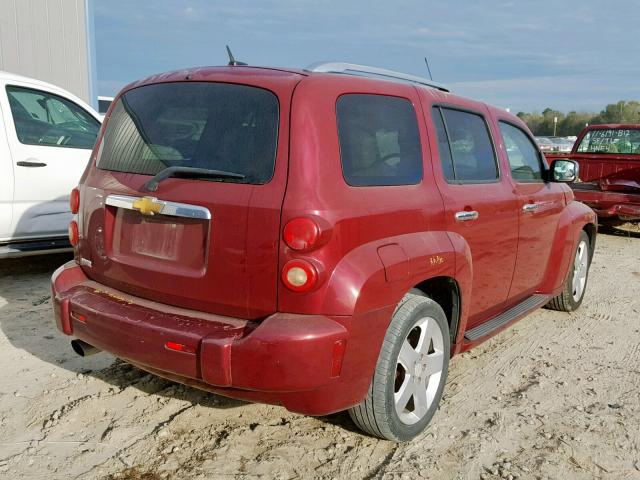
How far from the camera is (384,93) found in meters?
3.07

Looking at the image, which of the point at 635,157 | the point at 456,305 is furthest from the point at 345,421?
the point at 635,157

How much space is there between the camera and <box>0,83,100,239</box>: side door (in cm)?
546

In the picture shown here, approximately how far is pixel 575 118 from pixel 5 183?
62167 mm

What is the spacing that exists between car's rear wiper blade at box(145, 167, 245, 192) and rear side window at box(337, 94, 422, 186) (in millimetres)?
521

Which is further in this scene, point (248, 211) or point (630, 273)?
point (630, 273)

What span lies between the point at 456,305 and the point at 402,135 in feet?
3.29

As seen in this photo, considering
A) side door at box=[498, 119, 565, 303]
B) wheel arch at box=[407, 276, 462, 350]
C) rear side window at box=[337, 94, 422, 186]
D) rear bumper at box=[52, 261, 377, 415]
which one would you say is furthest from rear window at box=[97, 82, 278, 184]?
side door at box=[498, 119, 565, 303]

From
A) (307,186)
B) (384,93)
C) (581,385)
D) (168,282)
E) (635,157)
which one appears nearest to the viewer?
(307,186)

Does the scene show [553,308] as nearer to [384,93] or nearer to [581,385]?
[581,385]

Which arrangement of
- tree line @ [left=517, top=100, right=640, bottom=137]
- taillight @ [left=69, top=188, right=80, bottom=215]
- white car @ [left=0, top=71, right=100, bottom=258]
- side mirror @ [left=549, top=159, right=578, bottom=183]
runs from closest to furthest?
taillight @ [left=69, top=188, right=80, bottom=215]
side mirror @ [left=549, top=159, right=578, bottom=183]
white car @ [left=0, top=71, right=100, bottom=258]
tree line @ [left=517, top=100, right=640, bottom=137]

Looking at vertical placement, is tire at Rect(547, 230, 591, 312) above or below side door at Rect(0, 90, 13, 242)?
below

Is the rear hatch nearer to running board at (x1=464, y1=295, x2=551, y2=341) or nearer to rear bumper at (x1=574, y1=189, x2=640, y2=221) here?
running board at (x1=464, y1=295, x2=551, y2=341)

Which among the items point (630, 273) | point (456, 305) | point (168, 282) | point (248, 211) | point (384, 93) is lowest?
point (630, 273)

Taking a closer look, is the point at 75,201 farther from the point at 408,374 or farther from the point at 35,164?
the point at 35,164
